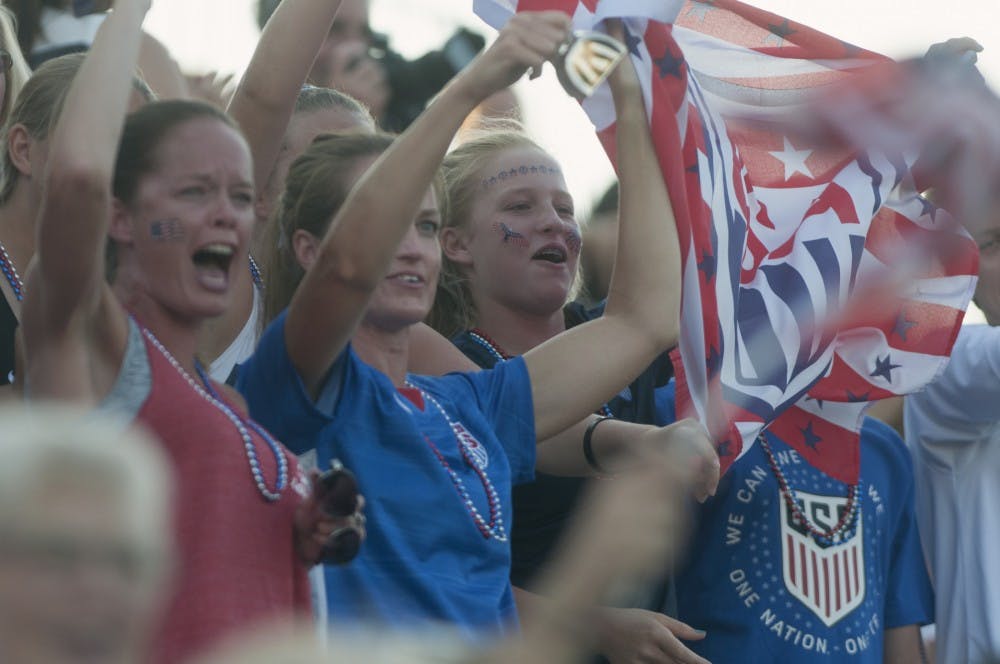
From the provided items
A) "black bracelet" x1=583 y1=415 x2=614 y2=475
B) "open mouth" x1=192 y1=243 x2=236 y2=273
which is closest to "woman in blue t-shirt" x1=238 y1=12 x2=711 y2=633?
"open mouth" x1=192 y1=243 x2=236 y2=273

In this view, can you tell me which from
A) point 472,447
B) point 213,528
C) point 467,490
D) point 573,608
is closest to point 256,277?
point 472,447

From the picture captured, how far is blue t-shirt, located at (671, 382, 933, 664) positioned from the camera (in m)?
4.14

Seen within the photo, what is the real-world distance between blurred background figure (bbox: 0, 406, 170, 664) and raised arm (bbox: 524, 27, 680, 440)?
215cm

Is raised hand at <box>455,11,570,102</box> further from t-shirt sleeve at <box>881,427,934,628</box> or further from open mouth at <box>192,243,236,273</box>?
t-shirt sleeve at <box>881,427,934,628</box>

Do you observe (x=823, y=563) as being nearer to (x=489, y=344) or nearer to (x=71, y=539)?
(x=489, y=344)

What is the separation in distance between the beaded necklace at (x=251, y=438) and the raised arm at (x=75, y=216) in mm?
186

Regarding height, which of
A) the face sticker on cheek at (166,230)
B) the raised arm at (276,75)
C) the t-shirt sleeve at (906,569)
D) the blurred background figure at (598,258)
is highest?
the raised arm at (276,75)

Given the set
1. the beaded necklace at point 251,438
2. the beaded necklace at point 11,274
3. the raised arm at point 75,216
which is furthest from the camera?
the beaded necklace at point 11,274

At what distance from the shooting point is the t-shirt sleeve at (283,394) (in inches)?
120

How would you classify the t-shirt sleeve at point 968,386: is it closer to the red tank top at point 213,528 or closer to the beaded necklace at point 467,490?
the beaded necklace at point 467,490

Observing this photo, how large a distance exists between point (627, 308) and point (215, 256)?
107 centimetres

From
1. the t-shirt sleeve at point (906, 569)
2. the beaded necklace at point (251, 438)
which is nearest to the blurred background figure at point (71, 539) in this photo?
the beaded necklace at point (251, 438)

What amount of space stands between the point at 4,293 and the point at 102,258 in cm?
82

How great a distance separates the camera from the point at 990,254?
4914mm
